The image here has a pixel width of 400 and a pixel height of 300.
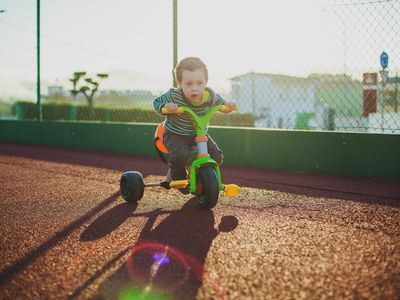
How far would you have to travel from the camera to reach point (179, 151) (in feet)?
13.3

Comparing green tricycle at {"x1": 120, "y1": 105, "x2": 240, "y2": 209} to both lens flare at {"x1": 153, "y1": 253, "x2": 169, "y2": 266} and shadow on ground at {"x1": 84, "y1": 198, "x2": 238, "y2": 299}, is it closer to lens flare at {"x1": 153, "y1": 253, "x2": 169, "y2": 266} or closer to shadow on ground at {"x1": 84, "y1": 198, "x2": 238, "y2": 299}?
shadow on ground at {"x1": 84, "y1": 198, "x2": 238, "y2": 299}

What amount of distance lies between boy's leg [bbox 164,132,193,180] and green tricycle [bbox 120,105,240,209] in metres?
0.08

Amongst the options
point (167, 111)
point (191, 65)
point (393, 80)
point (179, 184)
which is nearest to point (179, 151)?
point (179, 184)

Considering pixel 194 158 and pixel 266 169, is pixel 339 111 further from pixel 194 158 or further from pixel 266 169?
pixel 194 158

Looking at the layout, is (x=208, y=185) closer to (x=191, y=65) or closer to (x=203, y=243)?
(x=203, y=243)

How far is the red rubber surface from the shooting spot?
217 cm

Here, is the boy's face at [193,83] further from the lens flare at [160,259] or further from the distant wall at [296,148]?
the distant wall at [296,148]

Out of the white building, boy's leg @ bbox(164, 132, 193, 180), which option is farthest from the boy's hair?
the white building

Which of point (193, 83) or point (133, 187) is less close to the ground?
point (193, 83)

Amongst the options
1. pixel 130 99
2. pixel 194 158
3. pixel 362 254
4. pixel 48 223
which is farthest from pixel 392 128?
pixel 130 99

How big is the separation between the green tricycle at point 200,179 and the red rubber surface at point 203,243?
0.44 ft

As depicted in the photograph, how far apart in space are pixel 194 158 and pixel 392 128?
2745 millimetres

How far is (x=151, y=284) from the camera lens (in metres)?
2.20

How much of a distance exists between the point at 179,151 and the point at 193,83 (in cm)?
63
